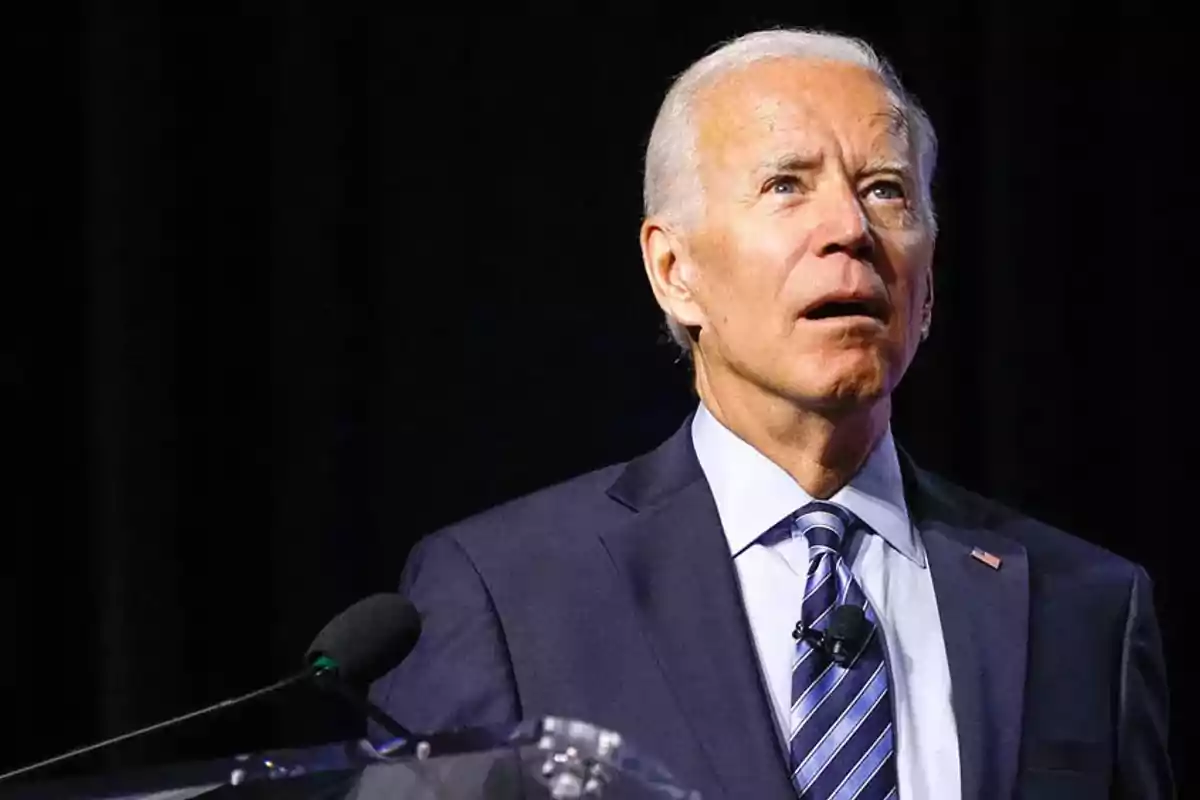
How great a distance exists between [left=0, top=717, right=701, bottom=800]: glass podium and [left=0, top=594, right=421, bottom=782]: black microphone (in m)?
0.13

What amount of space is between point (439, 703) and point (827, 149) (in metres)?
0.72

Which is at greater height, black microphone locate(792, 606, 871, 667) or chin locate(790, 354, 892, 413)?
chin locate(790, 354, 892, 413)

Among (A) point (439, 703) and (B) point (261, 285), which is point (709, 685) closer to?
(A) point (439, 703)

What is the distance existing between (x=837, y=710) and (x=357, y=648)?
23.3 inches

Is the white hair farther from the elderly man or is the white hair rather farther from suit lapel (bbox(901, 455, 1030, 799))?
suit lapel (bbox(901, 455, 1030, 799))

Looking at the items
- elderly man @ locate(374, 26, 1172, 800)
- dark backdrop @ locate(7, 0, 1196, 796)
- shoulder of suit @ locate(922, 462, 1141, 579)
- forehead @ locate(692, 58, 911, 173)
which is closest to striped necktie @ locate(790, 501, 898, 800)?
elderly man @ locate(374, 26, 1172, 800)

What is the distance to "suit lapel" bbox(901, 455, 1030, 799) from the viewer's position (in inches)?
63.7

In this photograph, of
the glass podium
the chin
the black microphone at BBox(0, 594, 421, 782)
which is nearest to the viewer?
the glass podium

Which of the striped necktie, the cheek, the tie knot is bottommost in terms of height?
the striped necktie

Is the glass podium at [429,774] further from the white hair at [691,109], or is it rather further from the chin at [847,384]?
the white hair at [691,109]

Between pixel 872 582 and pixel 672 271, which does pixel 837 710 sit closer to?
pixel 872 582

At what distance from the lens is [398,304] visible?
2396mm

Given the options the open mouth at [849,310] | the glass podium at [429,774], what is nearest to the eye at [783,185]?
the open mouth at [849,310]

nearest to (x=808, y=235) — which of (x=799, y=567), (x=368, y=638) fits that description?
(x=799, y=567)
